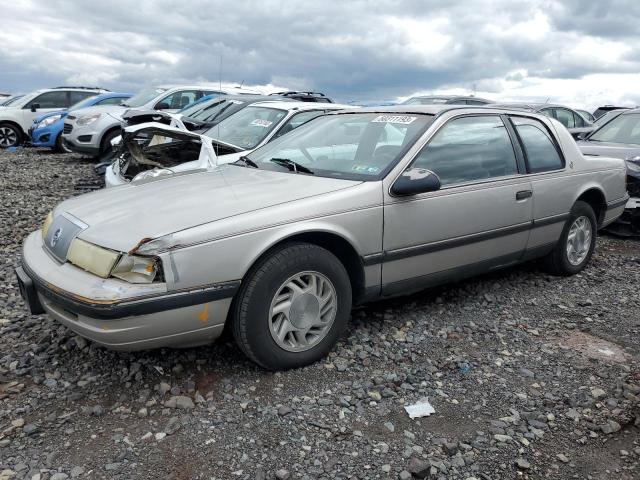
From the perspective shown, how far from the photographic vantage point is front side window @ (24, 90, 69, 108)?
15521 mm

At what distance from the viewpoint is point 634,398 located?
9.93 feet

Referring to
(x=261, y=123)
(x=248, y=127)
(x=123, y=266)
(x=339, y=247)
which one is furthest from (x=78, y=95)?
(x=123, y=266)

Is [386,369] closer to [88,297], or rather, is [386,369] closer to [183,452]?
[183,452]

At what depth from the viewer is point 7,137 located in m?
15.1

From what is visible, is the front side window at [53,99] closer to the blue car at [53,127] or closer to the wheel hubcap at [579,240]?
the blue car at [53,127]

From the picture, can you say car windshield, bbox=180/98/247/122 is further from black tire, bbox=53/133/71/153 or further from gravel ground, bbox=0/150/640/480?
gravel ground, bbox=0/150/640/480

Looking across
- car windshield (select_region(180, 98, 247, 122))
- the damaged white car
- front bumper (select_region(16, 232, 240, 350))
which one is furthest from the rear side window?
car windshield (select_region(180, 98, 247, 122))

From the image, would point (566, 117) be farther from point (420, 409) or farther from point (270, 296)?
point (270, 296)

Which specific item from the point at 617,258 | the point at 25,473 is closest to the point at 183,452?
the point at 25,473

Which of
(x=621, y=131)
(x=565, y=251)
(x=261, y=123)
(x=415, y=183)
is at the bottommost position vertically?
(x=565, y=251)

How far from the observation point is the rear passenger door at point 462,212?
355cm

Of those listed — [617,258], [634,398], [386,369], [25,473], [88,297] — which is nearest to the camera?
[25,473]

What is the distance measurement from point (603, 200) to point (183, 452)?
4.29 metres

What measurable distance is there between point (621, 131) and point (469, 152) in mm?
4686
